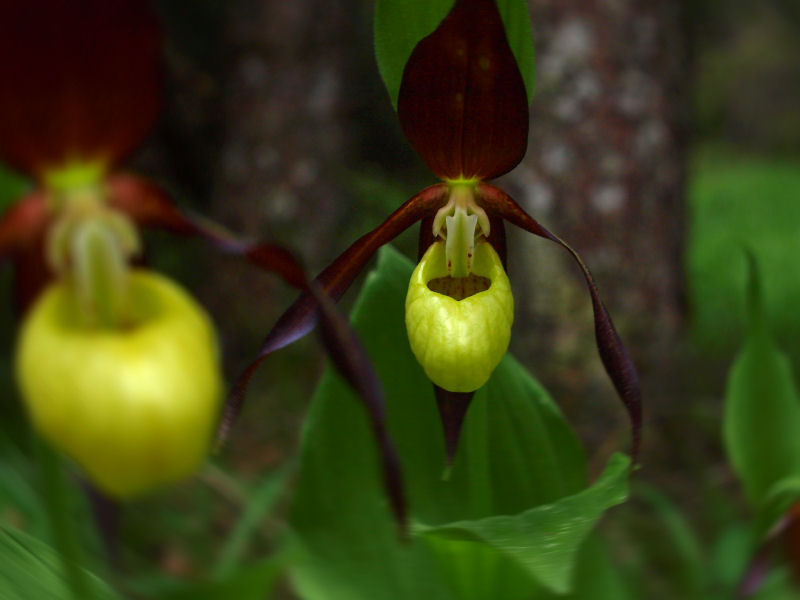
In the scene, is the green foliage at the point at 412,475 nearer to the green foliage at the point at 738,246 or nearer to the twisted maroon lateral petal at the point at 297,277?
the twisted maroon lateral petal at the point at 297,277

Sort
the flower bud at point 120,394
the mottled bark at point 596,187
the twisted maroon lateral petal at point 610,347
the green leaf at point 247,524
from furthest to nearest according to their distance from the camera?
the mottled bark at point 596,187 < the green leaf at point 247,524 < the twisted maroon lateral petal at point 610,347 < the flower bud at point 120,394

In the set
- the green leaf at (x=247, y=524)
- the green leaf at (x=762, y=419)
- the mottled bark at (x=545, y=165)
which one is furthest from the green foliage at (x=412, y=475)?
the mottled bark at (x=545, y=165)

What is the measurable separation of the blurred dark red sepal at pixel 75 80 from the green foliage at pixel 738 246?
1173mm

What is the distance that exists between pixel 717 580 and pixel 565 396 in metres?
0.66

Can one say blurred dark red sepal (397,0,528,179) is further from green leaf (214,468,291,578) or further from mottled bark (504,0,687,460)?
mottled bark (504,0,687,460)

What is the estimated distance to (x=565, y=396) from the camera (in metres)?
2.11

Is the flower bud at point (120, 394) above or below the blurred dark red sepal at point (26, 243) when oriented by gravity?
below

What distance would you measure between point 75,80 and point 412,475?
1.85ft

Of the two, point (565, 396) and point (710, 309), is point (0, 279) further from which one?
point (710, 309)

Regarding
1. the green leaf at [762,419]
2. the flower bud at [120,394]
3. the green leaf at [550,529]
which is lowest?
the flower bud at [120,394]

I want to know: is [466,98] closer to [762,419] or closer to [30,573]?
[30,573]

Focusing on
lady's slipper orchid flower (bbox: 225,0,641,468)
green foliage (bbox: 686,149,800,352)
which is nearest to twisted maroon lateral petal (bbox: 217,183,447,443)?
lady's slipper orchid flower (bbox: 225,0,641,468)

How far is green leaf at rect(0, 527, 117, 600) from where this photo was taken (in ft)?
2.08

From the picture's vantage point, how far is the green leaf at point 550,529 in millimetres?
686
